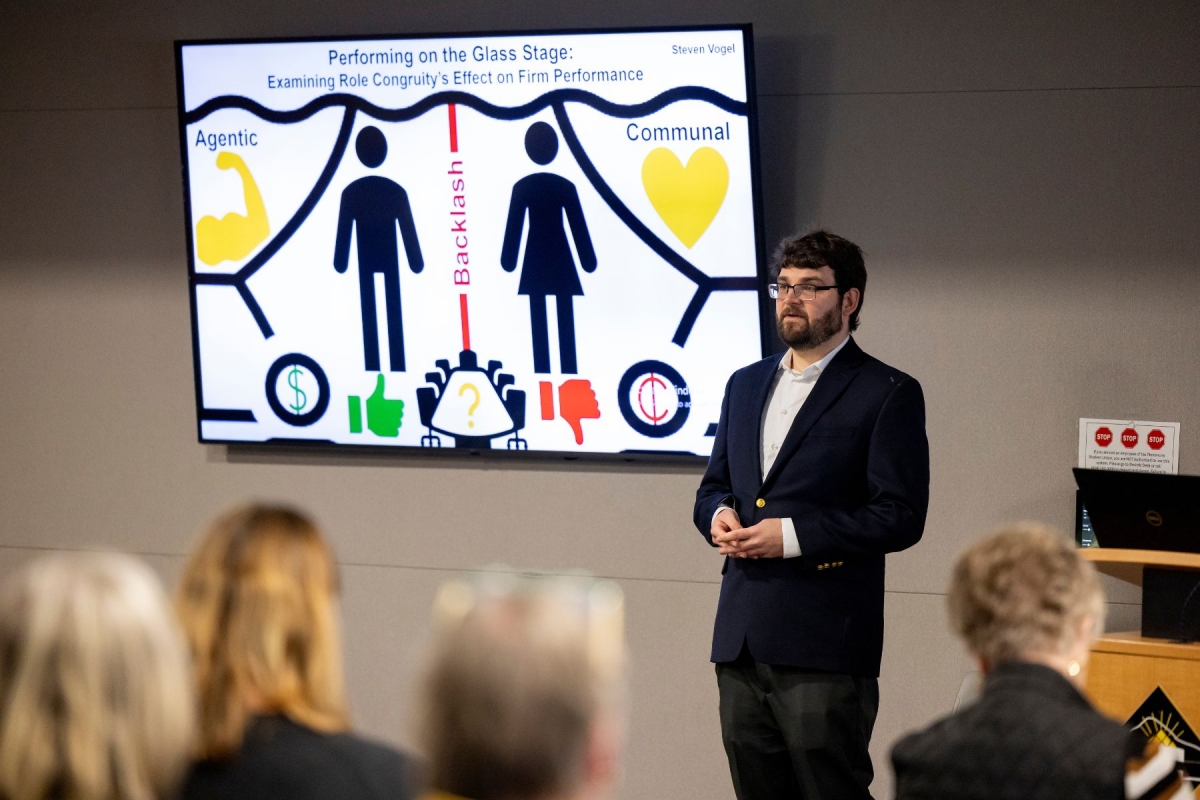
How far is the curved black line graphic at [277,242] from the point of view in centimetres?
428

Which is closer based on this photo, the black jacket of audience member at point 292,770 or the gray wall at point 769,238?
the black jacket of audience member at point 292,770

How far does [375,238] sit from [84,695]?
3.11 meters

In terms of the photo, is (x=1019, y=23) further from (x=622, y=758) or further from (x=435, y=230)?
(x=622, y=758)

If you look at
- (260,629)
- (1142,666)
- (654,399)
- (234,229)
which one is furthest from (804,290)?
(234,229)

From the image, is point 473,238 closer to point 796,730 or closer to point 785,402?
point 785,402

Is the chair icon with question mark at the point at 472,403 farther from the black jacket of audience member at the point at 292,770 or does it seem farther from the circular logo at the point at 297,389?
the black jacket of audience member at the point at 292,770

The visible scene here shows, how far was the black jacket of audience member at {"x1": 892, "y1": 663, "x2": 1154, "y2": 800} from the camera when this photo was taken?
1.65m

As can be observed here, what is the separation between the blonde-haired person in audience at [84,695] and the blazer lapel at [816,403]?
6.62 feet

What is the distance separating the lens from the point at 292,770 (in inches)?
60.9

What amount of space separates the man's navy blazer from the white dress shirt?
1.0 inches

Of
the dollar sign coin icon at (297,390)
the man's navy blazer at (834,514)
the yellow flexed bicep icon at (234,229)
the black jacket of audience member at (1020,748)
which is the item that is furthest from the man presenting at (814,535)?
the yellow flexed bicep icon at (234,229)

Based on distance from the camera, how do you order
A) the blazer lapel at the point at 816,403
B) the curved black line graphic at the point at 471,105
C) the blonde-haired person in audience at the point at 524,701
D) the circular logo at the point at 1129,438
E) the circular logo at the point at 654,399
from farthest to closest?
the circular logo at the point at 654,399 → the curved black line graphic at the point at 471,105 → the circular logo at the point at 1129,438 → the blazer lapel at the point at 816,403 → the blonde-haired person in audience at the point at 524,701

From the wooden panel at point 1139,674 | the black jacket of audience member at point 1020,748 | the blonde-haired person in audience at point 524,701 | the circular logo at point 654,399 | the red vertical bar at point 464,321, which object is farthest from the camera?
the red vertical bar at point 464,321

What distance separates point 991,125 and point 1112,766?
268 centimetres
